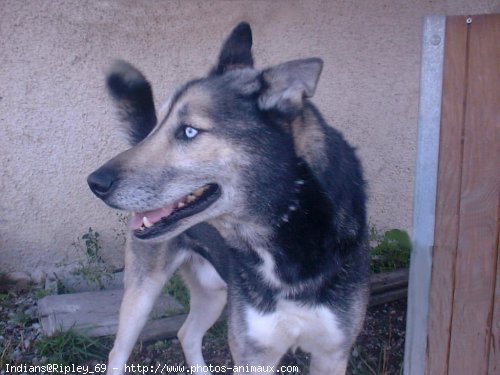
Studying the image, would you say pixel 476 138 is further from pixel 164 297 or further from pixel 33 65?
pixel 33 65

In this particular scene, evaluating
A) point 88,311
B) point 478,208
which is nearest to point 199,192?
point 478,208

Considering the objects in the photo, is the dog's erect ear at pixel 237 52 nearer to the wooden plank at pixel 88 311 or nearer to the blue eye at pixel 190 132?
the blue eye at pixel 190 132

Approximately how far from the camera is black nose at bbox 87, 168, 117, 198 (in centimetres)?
194

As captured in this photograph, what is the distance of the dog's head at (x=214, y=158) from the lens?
194 cm

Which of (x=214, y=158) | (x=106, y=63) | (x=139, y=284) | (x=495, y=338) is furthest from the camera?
(x=106, y=63)

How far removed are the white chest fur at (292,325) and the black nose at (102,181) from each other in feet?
2.59

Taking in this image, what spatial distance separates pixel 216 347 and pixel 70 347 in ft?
2.84

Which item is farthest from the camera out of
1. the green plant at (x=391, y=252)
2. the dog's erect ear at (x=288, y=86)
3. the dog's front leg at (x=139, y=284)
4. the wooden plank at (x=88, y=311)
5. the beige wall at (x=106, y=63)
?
the green plant at (x=391, y=252)

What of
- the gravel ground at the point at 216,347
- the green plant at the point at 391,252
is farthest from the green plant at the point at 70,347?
the green plant at the point at 391,252

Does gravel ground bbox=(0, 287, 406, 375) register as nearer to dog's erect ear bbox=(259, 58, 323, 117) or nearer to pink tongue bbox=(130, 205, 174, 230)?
pink tongue bbox=(130, 205, 174, 230)

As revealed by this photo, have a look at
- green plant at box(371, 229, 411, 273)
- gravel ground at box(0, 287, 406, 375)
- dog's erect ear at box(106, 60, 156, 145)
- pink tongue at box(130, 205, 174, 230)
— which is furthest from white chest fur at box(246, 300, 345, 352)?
green plant at box(371, 229, 411, 273)

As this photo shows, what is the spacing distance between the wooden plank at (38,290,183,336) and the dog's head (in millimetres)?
1490

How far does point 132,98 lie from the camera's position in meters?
2.59

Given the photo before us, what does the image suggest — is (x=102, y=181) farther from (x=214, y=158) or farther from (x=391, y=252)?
(x=391, y=252)
